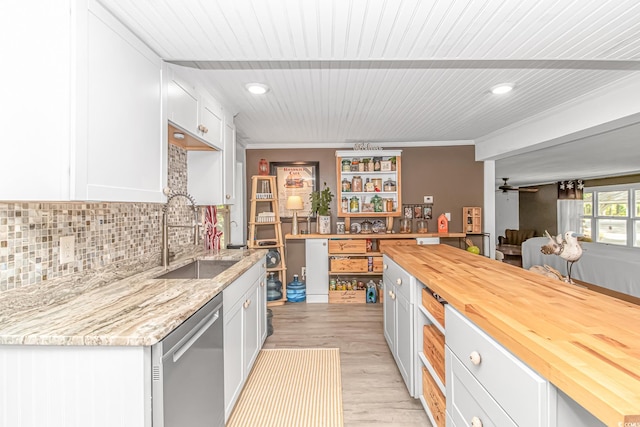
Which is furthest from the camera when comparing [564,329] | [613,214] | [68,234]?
[613,214]

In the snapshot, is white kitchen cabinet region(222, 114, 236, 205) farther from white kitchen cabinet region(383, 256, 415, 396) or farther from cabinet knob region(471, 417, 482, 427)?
cabinet knob region(471, 417, 482, 427)

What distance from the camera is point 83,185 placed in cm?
121

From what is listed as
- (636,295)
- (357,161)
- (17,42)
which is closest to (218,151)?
(17,42)

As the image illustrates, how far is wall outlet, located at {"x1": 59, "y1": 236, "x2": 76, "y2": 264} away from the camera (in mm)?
1467

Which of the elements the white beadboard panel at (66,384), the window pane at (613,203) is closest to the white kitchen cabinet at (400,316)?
the white beadboard panel at (66,384)

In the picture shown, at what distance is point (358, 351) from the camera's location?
9.34 ft

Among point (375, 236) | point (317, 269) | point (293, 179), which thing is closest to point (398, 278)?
point (375, 236)

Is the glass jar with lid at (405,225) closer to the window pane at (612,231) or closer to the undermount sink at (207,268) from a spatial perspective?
the undermount sink at (207,268)

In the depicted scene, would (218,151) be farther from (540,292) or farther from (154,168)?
(540,292)

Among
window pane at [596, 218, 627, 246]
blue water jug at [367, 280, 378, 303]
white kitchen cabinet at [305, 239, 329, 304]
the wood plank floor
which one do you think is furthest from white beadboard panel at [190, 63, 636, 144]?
window pane at [596, 218, 627, 246]

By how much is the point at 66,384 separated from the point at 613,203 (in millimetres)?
10328

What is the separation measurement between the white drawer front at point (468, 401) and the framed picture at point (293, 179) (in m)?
3.61

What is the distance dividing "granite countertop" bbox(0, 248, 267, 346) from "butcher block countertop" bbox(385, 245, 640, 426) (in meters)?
1.12

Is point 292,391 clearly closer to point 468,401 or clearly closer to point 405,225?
point 468,401
